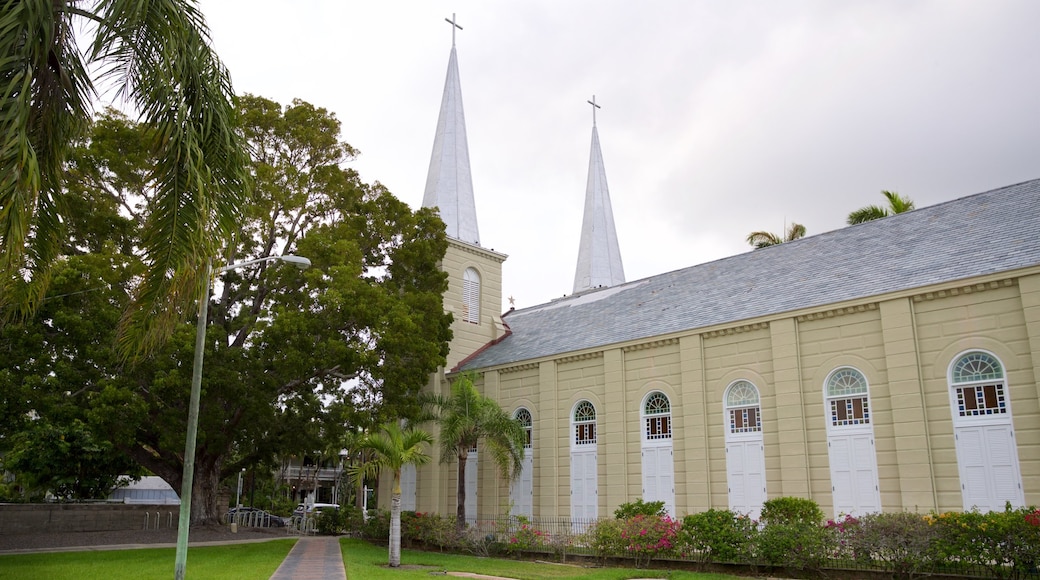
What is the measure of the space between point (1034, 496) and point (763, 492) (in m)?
6.66

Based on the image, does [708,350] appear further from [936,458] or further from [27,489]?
[27,489]

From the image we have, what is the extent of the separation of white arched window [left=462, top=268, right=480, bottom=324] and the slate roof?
11.9 ft

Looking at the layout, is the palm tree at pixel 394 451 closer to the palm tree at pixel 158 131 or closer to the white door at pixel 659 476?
the white door at pixel 659 476

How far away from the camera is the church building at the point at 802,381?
61.2 ft

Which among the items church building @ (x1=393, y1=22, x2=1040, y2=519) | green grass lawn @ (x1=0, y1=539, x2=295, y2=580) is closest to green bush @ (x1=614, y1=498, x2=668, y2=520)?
church building @ (x1=393, y1=22, x2=1040, y2=519)

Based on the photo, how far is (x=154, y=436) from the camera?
2620 centimetres

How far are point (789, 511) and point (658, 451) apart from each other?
5890mm

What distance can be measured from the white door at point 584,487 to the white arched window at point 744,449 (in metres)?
5.36

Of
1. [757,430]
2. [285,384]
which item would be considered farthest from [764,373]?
[285,384]

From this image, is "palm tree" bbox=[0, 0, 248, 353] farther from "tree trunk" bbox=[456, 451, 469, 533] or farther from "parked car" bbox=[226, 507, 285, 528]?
"parked car" bbox=[226, 507, 285, 528]

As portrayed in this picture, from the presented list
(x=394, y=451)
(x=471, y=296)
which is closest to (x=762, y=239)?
(x=471, y=296)

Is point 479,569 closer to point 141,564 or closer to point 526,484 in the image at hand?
point 141,564

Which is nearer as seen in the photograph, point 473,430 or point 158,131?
point 158,131

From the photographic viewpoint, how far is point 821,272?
23828 mm
